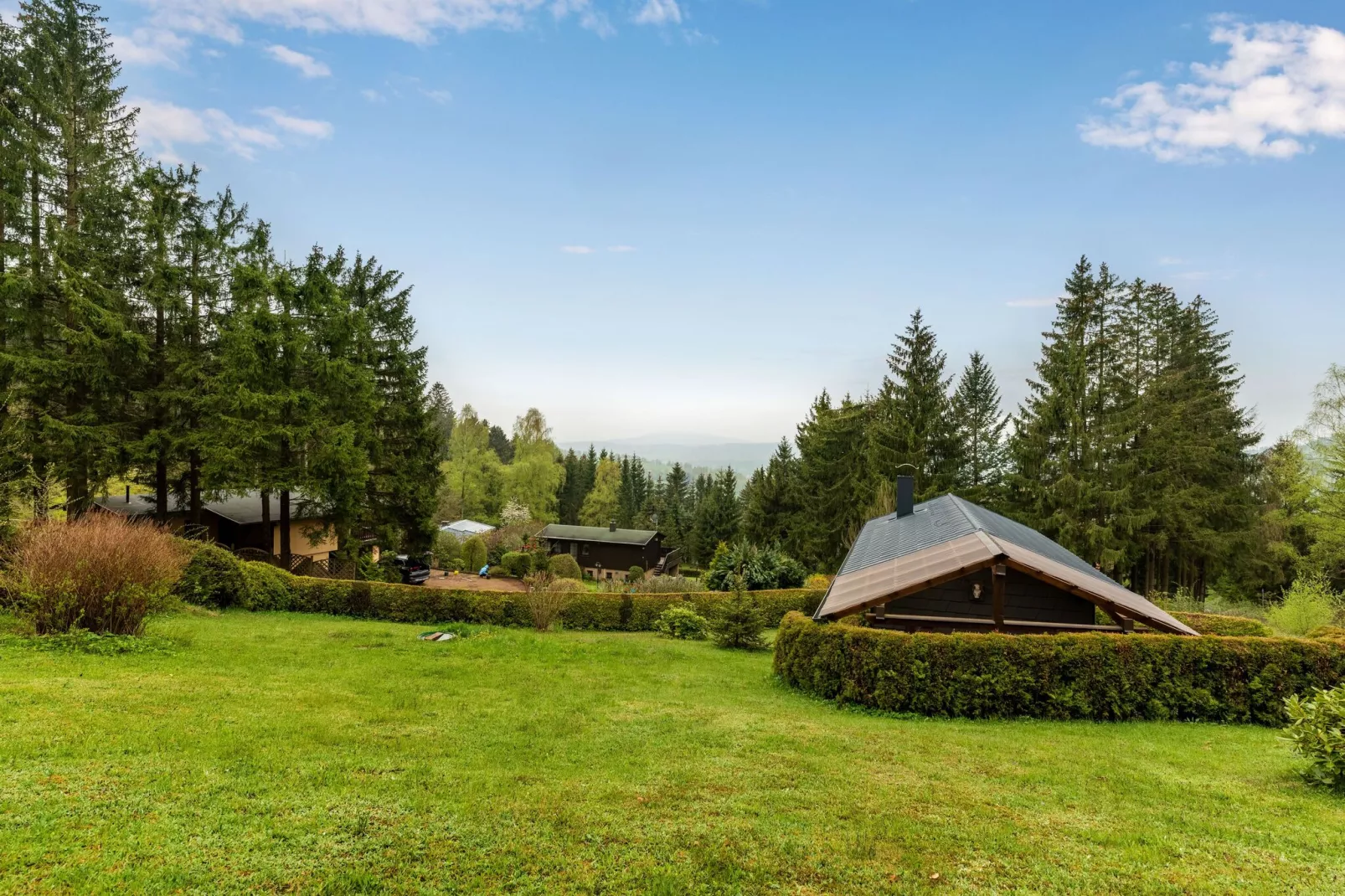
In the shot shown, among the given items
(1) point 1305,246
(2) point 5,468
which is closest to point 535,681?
(2) point 5,468

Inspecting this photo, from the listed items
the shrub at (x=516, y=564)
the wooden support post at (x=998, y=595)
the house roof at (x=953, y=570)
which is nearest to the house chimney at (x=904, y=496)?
the house roof at (x=953, y=570)

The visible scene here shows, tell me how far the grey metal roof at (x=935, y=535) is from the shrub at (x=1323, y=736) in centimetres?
585

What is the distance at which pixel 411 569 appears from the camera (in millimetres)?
28906

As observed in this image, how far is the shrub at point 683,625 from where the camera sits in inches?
696

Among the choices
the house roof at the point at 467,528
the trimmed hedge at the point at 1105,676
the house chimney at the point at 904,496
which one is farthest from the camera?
the house roof at the point at 467,528

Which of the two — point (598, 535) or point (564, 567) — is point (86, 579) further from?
point (598, 535)

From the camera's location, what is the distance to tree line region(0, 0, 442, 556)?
58.5ft

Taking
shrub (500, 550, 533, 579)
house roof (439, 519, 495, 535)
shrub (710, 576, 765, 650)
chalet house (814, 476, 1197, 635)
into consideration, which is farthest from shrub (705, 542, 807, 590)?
house roof (439, 519, 495, 535)

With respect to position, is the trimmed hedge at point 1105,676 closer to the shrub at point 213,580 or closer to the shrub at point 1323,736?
the shrub at point 1323,736

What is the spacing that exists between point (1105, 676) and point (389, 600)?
17.9 m

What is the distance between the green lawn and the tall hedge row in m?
8.85

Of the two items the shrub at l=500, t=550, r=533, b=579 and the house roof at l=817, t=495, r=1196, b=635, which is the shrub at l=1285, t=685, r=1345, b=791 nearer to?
the house roof at l=817, t=495, r=1196, b=635

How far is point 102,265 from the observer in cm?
1908

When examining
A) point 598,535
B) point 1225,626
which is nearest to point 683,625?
point 1225,626
